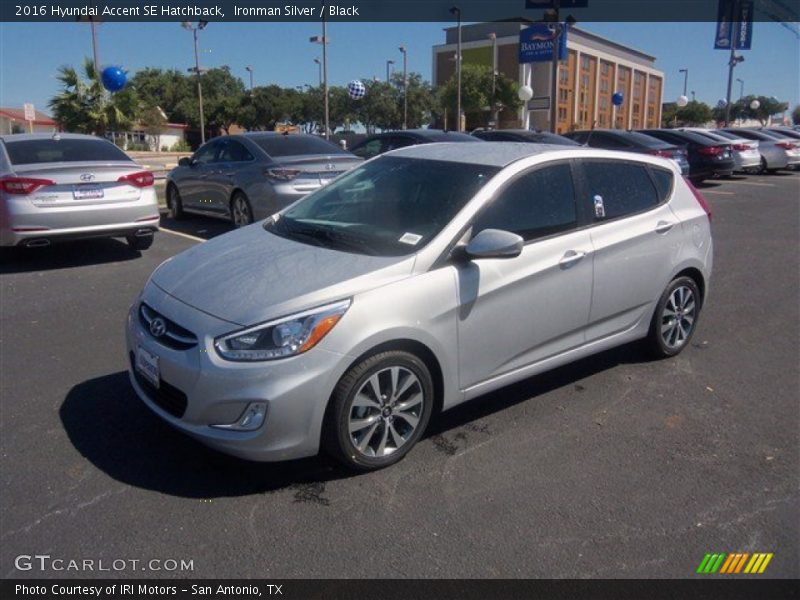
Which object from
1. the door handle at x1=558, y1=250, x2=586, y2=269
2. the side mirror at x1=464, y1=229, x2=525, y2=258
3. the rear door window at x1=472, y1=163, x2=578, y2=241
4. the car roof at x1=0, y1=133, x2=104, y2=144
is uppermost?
the car roof at x1=0, y1=133, x2=104, y2=144

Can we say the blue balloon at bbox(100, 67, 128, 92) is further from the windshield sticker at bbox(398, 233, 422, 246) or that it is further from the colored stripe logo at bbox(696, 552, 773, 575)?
the colored stripe logo at bbox(696, 552, 773, 575)

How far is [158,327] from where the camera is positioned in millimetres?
3646

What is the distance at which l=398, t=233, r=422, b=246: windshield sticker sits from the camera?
3895 millimetres

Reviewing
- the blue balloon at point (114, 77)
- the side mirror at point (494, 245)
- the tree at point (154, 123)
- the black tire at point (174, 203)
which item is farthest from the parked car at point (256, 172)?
the tree at point (154, 123)

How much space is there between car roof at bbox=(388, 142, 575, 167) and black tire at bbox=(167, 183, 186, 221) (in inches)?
312

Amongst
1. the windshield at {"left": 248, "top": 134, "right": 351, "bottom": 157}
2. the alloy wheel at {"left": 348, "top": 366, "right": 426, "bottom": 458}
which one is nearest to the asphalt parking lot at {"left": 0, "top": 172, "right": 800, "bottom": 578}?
the alloy wheel at {"left": 348, "top": 366, "right": 426, "bottom": 458}

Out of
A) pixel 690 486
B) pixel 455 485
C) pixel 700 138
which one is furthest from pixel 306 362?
pixel 700 138

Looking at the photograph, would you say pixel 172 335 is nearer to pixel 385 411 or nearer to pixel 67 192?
pixel 385 411

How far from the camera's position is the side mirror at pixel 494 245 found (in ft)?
12.5

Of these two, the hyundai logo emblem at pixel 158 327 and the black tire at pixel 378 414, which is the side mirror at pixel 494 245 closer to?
the black tire at pixel 378 414

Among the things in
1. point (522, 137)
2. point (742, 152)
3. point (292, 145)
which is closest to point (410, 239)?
point (292, 145)

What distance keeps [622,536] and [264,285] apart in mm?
2090

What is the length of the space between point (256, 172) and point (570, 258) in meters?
6.38

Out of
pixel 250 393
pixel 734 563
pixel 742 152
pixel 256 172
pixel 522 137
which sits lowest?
pixel 734 563
